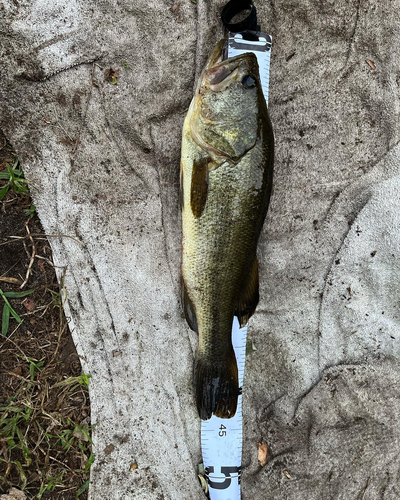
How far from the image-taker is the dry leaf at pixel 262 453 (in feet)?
7.81

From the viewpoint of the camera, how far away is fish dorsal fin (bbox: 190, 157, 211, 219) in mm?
1891

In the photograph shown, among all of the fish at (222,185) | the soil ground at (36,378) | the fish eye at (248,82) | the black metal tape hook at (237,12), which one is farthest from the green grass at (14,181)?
the black metal tape hook at (237,12)

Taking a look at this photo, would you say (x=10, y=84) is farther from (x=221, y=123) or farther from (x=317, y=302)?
(x=317, y=302)

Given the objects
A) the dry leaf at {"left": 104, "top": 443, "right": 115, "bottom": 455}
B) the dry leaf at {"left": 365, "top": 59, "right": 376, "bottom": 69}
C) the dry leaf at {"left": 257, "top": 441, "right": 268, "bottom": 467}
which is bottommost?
the dry leaf at {"left": 257, "top": 441, "right": 268, "bottom": 467}

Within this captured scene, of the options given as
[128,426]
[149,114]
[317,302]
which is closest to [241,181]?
[149,114]

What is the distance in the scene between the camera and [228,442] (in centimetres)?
233

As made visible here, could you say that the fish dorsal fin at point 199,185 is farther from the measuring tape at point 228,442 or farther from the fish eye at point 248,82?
the measuring tape at point 228,442

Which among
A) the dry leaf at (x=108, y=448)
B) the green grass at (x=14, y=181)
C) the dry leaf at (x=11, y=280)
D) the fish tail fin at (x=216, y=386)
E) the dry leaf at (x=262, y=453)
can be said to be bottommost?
the dry leaf at (x=262, y=453)

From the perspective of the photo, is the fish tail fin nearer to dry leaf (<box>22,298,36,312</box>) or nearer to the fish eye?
dry leaf (<box>22,298,36,312</box>)

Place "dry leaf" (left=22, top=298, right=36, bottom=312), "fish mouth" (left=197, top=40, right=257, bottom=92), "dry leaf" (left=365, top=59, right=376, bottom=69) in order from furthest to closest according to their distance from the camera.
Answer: "dry leaf" (left=365, top=59, right=376, bottom=69)
"dry leaf" (left=22, top=298, right=36, bottom=312)
"fish mouth" (left=197, top=40, right=257, bottom=92)

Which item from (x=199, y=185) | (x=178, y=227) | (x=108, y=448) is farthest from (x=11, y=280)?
(x=199, y=185)

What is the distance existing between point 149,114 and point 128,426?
2.01m

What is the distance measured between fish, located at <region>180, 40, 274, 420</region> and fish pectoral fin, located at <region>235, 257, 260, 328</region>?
0.01m

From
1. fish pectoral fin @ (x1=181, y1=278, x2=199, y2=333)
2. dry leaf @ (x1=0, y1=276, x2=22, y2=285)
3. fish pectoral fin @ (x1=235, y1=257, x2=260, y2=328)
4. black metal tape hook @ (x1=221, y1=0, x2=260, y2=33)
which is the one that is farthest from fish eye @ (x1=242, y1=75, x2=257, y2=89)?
dry leaf @ (x1=0, y1=276, x2=22, y2=285)
